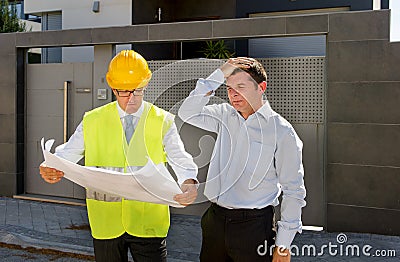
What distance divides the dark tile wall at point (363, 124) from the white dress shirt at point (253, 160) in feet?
11.6

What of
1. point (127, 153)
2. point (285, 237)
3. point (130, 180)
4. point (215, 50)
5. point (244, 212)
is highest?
point (215, 50)

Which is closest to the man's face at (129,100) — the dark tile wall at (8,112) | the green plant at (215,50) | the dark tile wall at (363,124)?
the dark tile wall at (363,124)

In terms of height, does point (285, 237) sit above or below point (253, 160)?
below

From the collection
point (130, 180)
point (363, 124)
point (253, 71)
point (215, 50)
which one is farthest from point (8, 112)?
point (253, 71)

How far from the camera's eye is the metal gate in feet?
24.9

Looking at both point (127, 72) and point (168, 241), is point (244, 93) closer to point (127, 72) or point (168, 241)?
point (127, 72)

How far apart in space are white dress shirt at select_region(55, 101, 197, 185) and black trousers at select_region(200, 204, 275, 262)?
1.01 ft

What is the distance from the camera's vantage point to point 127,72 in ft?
8.08

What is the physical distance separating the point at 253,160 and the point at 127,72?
77 cm

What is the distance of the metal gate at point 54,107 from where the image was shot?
7578 mm

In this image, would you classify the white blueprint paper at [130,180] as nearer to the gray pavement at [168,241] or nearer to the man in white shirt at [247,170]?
the man in white shirt at [247,170]

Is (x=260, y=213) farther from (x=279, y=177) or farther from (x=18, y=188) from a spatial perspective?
(x=18, y=188)

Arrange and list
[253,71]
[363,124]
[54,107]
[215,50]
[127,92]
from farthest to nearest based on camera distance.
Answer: [215,50]
[54,107]
[363,124]
[127,92]
[253,71]

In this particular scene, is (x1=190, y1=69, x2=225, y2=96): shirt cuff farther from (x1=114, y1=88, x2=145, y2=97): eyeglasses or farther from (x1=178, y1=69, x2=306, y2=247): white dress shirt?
(x1=114, y1=88, x2=145, y2=97): eyeglasses
